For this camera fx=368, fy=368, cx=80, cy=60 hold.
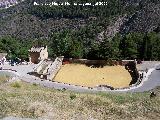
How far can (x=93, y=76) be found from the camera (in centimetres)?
7369

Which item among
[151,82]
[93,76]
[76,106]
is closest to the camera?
[76,106]

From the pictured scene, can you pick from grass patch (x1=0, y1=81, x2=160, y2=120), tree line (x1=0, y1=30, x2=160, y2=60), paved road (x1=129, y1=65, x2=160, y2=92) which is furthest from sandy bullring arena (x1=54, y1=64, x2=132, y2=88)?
grass patch (x1=0, y1=81, x2=160, y2=120)

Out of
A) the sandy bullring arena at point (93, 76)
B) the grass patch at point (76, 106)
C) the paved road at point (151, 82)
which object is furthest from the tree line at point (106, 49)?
the grass patch at point (76, 106)

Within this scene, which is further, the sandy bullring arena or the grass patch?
the sandy bullring arena

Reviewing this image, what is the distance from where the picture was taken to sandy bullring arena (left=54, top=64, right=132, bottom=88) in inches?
2783

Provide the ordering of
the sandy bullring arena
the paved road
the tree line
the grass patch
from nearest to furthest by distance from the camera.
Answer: the grass patch, the paved road, the sandy bullring arena, the tree line

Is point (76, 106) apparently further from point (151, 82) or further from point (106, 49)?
point (106, 49)

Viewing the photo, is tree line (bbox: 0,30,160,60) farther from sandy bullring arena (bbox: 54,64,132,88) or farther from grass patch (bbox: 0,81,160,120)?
grass patch (bbox: 0,81,160,120)

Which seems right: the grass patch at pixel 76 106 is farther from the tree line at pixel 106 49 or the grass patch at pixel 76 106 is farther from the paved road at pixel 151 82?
the tree line at pixel 106 49

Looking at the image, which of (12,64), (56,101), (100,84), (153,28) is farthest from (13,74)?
(153,28)

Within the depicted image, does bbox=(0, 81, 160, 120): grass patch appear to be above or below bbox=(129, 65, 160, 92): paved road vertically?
above

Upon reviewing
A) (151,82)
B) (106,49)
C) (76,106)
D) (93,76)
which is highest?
(106,49)

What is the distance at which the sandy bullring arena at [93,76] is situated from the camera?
232 feet

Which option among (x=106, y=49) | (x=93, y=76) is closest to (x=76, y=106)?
(x=93, y=76)
